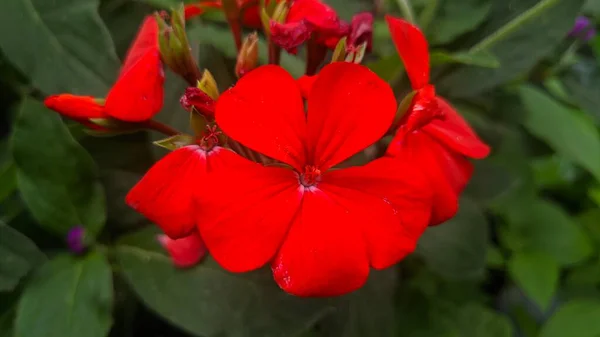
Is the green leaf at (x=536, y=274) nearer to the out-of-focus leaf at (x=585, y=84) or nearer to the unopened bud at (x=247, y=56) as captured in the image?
the out-of-focus leaf at (x=585, y=84)

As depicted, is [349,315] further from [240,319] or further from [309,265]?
[309,265]

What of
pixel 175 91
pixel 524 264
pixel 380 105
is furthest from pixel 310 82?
pixel 524 264

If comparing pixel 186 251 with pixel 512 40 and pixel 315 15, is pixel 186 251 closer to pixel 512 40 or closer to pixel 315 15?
pixel 315 15

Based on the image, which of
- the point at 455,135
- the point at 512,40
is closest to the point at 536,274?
the point at 512,40

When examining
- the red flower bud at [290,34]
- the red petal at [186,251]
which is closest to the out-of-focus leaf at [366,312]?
the red petal at [186,251]

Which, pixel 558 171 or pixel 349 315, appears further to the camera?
pixel 558 171

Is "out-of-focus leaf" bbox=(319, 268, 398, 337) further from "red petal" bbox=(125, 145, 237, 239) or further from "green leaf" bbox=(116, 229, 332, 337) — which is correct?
"red petal" bbox=(125, 145, 237, 239)
